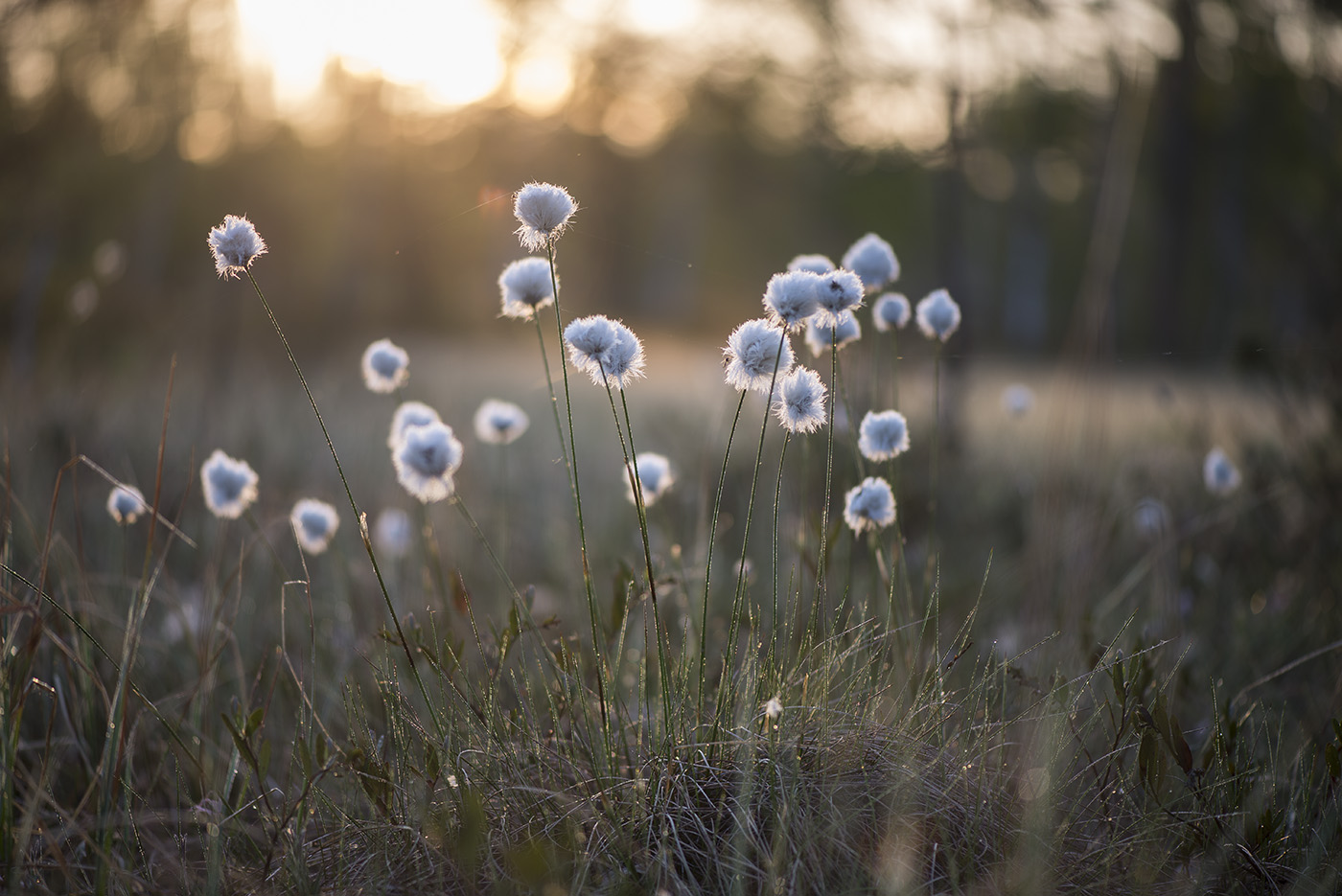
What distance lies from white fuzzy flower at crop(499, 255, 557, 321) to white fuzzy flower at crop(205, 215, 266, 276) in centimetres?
40

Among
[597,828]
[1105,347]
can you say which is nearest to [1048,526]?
[1105,347]

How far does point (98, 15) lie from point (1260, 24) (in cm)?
738

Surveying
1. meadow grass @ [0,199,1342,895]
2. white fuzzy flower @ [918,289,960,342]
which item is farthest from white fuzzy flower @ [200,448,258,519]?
white fuzzy flower @ [918,289,960,342]

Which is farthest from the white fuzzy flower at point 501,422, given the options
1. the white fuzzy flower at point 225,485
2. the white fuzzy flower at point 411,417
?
the white fuzzy flower at point 225,485

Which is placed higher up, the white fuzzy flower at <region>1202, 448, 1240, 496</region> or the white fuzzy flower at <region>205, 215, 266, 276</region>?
the white fuzzy flower at <region>205, 215, 266, 276</region>

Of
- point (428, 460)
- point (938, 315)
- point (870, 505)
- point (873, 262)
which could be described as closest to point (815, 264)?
point (873, 262)

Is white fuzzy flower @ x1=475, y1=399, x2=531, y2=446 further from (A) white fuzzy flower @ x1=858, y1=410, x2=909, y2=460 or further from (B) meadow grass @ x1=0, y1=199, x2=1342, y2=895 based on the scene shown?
(A) white fuzzy flower @ x1=858, y1=410, x2=909, y2=460

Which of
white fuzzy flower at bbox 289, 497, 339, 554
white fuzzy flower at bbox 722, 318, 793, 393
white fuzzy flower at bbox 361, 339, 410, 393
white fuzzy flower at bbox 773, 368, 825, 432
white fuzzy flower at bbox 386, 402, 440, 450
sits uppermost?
white fuzzy flower at bbox 722, 318, 793, 393

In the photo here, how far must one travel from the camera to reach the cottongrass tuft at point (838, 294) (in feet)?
4.25

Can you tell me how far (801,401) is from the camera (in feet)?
4.58

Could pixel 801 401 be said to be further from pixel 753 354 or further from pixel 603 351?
pixel 603 351

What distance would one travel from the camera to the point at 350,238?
9734 millimetres

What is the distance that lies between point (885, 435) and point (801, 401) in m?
0.36

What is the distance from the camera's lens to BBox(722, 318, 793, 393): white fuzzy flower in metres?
1.33
